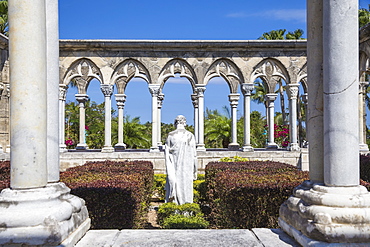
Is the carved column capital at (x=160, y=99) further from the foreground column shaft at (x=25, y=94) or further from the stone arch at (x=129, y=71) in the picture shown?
the foreground column shaft at (x=25, y=94)

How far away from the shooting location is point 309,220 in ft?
11.5

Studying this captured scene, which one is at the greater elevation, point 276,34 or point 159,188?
point 276,34

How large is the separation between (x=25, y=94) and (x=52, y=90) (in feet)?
1.95

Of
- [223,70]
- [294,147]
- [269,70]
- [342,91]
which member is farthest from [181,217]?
[269,70]

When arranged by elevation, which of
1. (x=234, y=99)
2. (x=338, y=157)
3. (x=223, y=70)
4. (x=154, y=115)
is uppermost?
(x=223, y=70)

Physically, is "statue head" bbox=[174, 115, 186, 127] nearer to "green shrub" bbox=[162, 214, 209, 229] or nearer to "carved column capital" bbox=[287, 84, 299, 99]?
"green shrub" bbox=[162, 214, 209, 229]

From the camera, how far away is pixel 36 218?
10.9 feet

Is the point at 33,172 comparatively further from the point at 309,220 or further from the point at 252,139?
the point at 252,139

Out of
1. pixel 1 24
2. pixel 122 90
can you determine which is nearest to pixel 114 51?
pixel 122 90

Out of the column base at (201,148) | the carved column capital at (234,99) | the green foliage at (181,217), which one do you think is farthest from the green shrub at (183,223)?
the carved column capital at (234,99)

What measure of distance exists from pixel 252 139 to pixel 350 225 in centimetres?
2282

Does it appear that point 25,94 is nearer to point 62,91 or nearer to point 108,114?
point 108,114

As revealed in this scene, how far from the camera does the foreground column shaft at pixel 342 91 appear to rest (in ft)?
11.8

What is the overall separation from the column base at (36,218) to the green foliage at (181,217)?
11.3 feet
